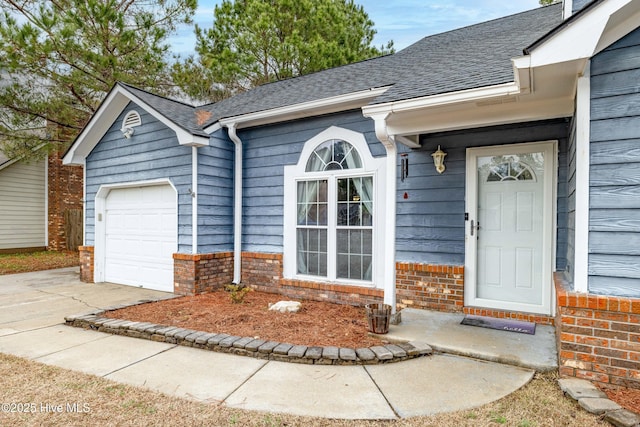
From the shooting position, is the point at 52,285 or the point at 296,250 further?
the point at 52,285

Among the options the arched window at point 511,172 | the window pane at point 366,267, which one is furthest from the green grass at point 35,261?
the arched window at point 511,172

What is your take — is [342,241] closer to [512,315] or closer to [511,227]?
[511,227]

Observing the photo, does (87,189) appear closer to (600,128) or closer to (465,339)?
(465,339)

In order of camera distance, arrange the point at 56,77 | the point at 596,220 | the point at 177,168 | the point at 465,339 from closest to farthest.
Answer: the point at 596,220
the point at 465,339
the point at 177,168
the point at 56,77

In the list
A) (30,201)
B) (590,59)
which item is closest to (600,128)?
(590,59)

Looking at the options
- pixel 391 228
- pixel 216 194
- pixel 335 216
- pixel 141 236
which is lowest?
pixel 141 236

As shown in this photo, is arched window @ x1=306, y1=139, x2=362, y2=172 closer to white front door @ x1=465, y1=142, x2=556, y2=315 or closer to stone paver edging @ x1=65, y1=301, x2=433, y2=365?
white front door @ x1=465, y1=142, x2=556, y2=315

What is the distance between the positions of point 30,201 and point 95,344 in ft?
40.7

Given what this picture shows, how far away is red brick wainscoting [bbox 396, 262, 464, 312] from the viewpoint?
4.70 m

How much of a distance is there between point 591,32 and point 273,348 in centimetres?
370

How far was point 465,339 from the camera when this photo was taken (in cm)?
376

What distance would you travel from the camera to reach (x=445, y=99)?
380cm

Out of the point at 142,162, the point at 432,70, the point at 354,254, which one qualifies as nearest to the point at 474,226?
the point at 354,254

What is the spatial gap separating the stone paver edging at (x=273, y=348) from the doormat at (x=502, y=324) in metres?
1.01
